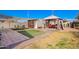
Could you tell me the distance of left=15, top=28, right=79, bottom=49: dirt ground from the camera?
A: 255cm

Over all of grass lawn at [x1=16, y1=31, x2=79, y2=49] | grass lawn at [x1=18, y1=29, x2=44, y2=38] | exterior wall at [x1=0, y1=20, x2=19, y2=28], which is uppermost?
exterior wall at [x1=0, y1=20, x2=19, y2=28]

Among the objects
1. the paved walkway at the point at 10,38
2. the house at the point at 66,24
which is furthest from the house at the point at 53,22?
the paved walkway at the point at 10,38

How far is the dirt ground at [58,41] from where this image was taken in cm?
255

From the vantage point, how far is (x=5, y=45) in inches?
100

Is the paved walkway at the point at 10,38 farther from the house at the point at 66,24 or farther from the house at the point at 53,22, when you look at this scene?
the house at the point at 66,24

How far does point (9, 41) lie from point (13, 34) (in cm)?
8

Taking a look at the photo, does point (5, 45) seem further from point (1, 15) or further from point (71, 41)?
point (71, 41)

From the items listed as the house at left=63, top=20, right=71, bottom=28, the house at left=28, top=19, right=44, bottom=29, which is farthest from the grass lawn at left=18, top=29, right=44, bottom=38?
the house at left=63, top=20, right=71, bottom=28

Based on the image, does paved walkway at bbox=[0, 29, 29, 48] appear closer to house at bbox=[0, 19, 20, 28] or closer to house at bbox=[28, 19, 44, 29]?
house at bbox=[0, 19, 20, 28]

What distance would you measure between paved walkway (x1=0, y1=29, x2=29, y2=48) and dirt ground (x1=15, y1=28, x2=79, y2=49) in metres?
0.05
